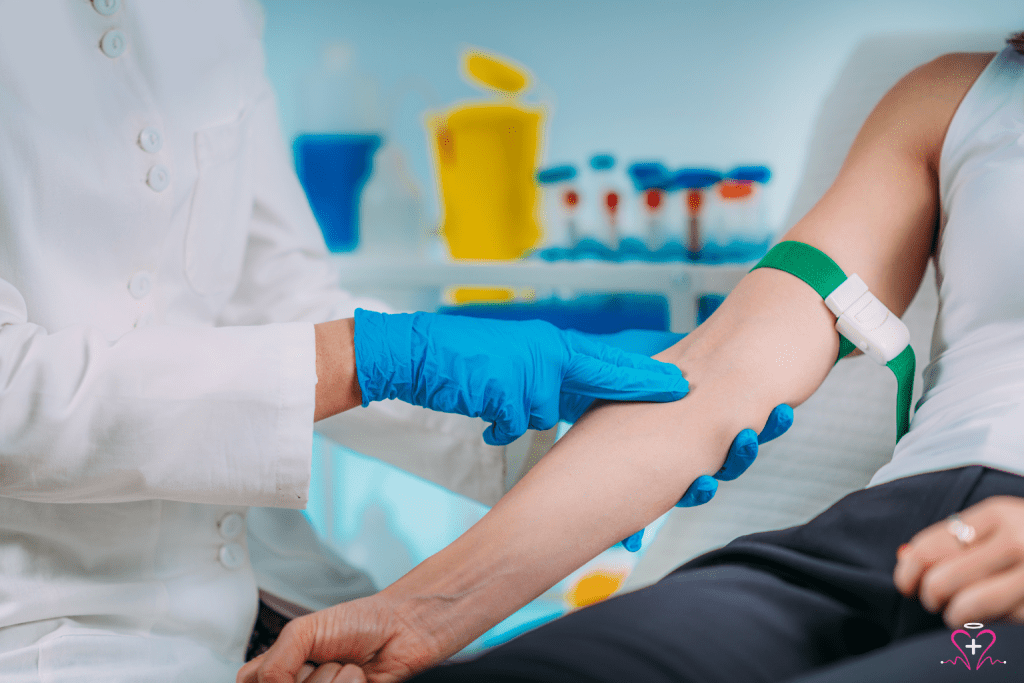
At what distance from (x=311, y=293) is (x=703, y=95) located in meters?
1.12

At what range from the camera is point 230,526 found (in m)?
0.85

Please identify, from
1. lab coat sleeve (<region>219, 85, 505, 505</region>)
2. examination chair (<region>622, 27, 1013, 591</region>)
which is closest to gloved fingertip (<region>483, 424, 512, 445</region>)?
lab coat sleeve (<region>219, 85, 505, 505</region>)

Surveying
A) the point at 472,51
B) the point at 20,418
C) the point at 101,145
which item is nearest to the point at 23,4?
the point at 101,145

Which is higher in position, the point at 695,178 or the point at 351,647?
the point at 695,178

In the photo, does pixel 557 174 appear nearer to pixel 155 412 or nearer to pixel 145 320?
pixel 145 320

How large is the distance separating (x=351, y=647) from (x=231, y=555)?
1.01ft

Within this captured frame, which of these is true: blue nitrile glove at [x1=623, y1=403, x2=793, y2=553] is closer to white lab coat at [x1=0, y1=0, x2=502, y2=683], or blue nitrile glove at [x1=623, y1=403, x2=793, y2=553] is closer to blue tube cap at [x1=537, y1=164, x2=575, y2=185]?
white lab coat at [x1=0, y1=0, x2=502, y2=683]

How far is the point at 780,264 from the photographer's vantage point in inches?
33.6

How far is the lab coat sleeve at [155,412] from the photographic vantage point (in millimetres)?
607

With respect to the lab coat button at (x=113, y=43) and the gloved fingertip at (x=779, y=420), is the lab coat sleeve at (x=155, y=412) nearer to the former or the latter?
the lab coat button at (x=113, y=43)

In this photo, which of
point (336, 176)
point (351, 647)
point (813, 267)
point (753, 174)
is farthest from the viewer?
point (336, 176)

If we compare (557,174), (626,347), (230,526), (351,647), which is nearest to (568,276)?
(557,174)

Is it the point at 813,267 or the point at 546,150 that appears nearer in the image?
the point at 813,267

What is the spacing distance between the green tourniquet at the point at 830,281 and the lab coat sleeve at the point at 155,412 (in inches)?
23.0
